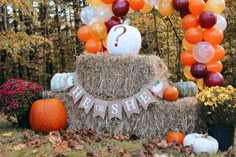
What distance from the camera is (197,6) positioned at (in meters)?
6.18

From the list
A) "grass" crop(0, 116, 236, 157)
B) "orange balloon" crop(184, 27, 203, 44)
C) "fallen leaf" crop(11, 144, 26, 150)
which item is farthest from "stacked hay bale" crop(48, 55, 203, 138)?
"fallen leaf" crop(11, 144, 26, 150)

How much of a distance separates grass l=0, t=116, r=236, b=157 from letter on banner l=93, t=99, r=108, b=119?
0.49 metres

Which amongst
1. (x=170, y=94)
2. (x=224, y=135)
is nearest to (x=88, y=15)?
(x=170, y=94)

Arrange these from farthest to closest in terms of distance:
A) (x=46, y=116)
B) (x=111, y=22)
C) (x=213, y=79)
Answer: (x=111, y=22) < (x=213, y=79) < (x=46, y=116)

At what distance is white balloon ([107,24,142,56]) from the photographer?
5852 mm

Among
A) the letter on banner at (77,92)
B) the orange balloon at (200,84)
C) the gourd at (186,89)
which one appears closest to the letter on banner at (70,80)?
the letter on banner at (77,92)

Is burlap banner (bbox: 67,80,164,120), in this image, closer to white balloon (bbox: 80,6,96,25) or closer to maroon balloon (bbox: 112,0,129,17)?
maroon balloon (bbox: 112,0,129,17)

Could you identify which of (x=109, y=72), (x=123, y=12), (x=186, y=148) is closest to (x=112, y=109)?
(x=109, y=72)

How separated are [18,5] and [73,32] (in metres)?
6.14

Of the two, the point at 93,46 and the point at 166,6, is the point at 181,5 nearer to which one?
the point at 166,6

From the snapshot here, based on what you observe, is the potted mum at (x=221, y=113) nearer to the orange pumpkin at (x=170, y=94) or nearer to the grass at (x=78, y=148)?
the grass at (x=78, y=148)

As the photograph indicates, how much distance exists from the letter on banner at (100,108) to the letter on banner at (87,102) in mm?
83

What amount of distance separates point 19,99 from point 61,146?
1.69 meters

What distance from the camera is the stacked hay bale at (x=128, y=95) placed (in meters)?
5.38
